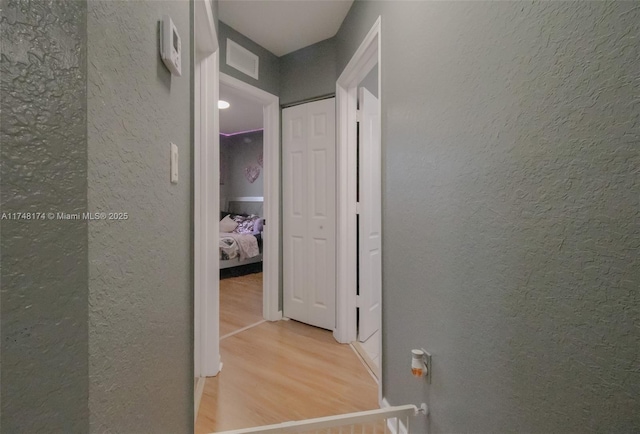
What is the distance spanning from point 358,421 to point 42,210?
3.78 ft

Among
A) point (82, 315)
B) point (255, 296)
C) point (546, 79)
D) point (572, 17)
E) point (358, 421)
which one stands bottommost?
point (255, 296)

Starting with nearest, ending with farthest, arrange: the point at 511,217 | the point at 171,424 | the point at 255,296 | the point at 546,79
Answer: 1. the point at 546,79
2. the point at 511,217
3. the point at 171,424
4. the point at 255,296

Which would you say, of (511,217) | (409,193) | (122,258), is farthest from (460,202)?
(122,258)

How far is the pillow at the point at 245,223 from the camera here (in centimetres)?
543

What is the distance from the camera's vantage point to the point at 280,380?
1.87 metres

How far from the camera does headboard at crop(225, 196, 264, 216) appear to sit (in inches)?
235

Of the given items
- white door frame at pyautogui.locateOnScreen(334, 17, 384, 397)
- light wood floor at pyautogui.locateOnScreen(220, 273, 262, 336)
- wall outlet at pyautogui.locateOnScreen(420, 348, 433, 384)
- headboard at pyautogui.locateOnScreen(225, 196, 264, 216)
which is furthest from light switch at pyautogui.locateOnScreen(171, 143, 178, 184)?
headboard at pyautogui.locateOnScreen(225, 196, 264, 216)

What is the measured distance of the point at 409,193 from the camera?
1366 mm

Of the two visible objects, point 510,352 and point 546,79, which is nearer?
point 546,79

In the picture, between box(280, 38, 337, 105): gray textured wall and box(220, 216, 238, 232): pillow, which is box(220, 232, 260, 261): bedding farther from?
box(280, 38, 337, 105): gray textured wall

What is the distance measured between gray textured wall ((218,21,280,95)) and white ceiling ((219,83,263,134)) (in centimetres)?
110

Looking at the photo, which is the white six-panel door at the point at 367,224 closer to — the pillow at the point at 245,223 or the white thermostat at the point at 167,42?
the white thermostat at the point at 167,42

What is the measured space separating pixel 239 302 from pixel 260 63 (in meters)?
2.55

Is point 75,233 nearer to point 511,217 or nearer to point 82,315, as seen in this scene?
point 82,315
